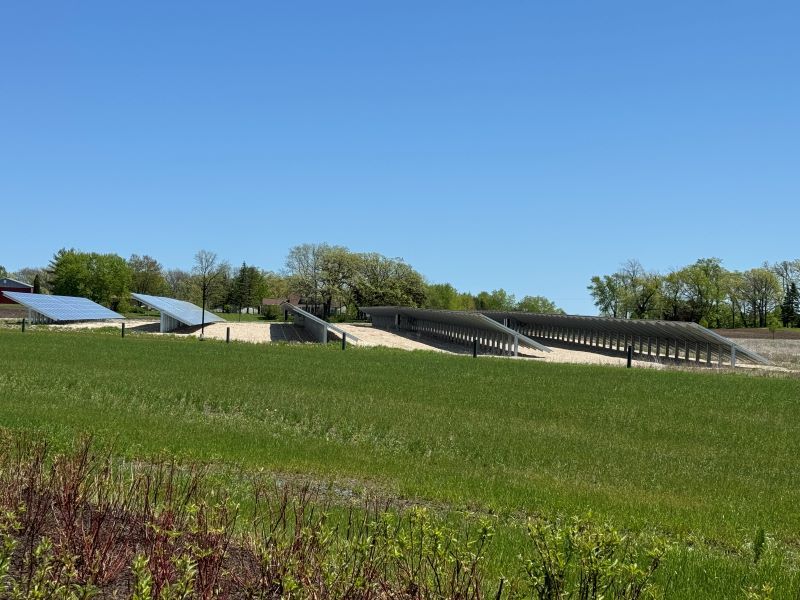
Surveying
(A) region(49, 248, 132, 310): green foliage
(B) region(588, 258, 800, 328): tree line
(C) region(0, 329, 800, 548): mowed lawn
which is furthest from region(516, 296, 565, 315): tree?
(C) region(0, 329, 800, 548): mowed lawn

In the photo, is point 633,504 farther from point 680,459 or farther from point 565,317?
point 565,317

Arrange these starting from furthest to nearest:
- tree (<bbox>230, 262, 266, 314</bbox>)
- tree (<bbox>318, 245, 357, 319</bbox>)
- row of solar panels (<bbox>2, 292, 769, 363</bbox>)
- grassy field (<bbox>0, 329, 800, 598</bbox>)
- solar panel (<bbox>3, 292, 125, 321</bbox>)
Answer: tree (<bbox>230, 262, 266, 314</bbox>)
tree (<bbox>318, 245, 357, 319</bbox>)
solar panel (<bbox>3, 292, 125, 321</bbox>)
row of solar panels (<bbox>2, 292, 769, 363</bbox>)
grassy field (<bbox>0, 329, 800, 598</bbox>)

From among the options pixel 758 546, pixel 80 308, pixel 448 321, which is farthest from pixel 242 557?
pixel 80 308

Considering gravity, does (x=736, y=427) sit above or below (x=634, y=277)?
below

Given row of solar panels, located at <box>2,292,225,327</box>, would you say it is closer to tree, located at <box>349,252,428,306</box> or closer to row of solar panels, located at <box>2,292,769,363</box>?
row of solar panels, located at <box>2,292,769,363</box>

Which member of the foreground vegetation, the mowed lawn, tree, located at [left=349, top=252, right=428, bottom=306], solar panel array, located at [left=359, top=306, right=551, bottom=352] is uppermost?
tree, located at [left=349, top=252, right=428, bottom=306]

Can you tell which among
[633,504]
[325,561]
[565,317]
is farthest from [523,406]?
[565,317]

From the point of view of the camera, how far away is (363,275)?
315ft

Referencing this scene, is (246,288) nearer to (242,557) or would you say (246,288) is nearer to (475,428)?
(475,428)

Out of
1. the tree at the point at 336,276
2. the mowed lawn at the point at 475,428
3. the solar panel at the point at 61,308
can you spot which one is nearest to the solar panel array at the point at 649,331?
the mowed lawn at the point at 475,428

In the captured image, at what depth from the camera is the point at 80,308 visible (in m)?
63.2

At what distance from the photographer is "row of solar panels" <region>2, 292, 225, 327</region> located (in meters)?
52.3

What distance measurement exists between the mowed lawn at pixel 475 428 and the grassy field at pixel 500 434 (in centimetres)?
5

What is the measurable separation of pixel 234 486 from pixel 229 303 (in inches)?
3943
